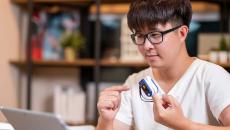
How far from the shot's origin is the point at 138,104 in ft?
4.98

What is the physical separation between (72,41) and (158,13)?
1.51m

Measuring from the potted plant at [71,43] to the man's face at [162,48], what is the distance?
145 centimetres

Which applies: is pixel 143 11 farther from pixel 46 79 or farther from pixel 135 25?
pixel 46 79

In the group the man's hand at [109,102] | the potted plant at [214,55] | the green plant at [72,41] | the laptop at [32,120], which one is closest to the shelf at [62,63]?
the green plant at [72,41]

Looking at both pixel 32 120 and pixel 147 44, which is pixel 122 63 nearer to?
pixel 147 44

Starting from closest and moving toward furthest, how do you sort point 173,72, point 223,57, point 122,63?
1. point 173,72
2. point 223,57
3. point 122,63

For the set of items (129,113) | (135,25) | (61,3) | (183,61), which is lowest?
(129,113)

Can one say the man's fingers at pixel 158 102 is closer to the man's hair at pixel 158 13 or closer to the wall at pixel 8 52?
the man's hair at pixel 158 13

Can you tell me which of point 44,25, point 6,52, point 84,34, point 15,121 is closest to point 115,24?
point 84,34

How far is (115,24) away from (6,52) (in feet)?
2.47

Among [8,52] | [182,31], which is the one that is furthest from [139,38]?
[8,52]

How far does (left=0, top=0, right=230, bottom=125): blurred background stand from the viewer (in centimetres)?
264

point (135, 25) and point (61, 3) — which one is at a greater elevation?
point (61, 3)

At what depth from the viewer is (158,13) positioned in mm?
1364
